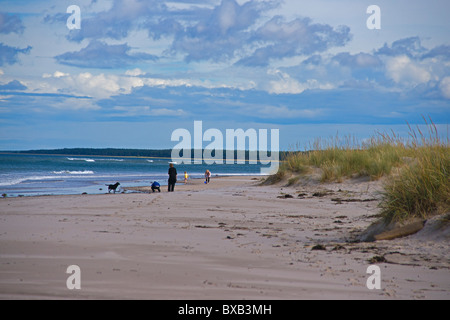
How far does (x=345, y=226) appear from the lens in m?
8.94

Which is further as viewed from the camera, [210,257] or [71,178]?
[71,178]

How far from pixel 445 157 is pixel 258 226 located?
3.39 metres

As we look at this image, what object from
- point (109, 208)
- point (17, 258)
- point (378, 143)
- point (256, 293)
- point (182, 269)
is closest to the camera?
point (256, 293)

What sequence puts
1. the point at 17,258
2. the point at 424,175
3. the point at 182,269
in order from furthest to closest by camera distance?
the point at 424,175 < the point at 17,258 < the point at 182,269

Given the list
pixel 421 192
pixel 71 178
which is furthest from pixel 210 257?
pixel 71 178

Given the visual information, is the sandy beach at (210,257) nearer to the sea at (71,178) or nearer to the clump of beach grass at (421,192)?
the clump of beach grass at (421,192)

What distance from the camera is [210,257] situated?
590 centimetres

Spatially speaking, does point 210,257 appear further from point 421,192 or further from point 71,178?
point 71,178

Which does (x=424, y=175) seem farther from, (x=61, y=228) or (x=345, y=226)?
(x=61, y=228)

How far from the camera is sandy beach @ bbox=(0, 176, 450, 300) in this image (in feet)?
14.6

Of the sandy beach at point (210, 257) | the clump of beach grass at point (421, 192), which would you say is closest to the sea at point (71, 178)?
the sandy beach at point (210, 257)

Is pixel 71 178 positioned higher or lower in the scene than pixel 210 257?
higher
